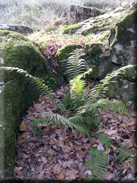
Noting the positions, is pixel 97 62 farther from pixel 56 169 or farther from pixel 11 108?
pixel 56 169

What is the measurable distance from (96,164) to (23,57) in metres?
2.74

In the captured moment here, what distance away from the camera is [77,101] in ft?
10.6

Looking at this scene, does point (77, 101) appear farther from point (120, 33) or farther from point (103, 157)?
point (120, 33)

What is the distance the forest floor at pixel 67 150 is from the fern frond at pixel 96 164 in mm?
77

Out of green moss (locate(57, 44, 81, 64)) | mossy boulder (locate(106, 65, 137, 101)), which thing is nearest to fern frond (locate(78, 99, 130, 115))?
mossy boulder (locate(106, 65, 137, 101))

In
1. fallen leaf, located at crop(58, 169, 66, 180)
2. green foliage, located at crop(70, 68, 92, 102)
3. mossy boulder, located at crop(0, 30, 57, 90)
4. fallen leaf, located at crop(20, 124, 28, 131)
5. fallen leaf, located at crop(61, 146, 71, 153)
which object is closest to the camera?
fallen leaf, located at crop(58, 169, 66, 180)

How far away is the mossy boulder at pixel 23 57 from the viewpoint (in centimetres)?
342

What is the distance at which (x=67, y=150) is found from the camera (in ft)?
9.17

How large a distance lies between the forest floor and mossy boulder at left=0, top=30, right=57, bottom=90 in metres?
1.17

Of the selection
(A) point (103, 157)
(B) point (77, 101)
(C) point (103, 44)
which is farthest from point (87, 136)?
(C) point (103, 44)

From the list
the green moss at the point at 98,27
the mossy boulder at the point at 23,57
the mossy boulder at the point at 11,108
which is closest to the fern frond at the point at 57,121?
the mossy boulder at the point at 11,108

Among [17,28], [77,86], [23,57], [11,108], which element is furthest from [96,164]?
[17,28]

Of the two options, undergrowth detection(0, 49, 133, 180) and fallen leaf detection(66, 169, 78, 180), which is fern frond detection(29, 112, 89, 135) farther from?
fallen leaf detection(66, 169, 78, 180)

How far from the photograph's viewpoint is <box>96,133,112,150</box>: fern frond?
2.69m
